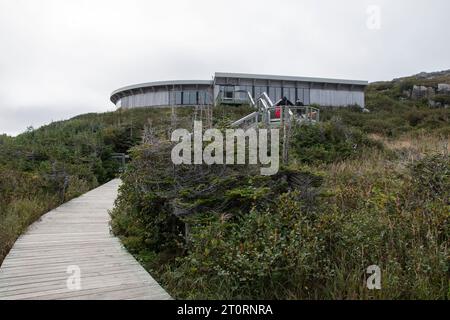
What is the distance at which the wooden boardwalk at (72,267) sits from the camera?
11.9 feet

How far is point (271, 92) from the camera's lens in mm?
34406

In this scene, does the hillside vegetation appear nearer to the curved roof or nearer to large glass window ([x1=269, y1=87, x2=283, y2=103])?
large glass window ([x1=269, y1=87, x2=283, y2=103])

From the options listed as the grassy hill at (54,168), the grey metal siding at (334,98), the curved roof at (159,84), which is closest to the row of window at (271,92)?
the grey metal siding at (334,98)

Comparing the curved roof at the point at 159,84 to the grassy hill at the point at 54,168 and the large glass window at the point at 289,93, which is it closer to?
the large glass window at the point at 289,93

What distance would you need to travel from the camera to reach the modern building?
32.8m

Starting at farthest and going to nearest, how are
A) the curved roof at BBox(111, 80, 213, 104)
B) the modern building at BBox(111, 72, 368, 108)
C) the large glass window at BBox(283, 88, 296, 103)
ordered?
the curved roof at BBox(111, 80, 213, 104), the large glass window at BBox(283, 88, 296, 103), the modern building at BBox(111, 72, 368, 108)

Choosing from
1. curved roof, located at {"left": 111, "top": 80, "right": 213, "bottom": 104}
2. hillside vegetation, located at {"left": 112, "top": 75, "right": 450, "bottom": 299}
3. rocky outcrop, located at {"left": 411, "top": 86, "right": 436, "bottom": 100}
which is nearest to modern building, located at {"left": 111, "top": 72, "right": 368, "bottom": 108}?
curved roof, located at {"left": 111, "top": 80, "right": 213, "bottom": 104}

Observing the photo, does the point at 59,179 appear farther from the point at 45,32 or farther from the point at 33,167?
the point at 45,32

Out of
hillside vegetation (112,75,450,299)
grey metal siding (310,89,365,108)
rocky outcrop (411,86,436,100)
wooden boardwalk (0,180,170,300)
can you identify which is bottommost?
wooden boardwalk (0,180,170,300)

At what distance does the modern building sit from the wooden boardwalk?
26634 mm

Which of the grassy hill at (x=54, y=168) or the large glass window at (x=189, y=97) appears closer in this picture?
the grassy hill at (x=54, y=168)

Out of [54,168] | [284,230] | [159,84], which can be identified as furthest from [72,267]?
[159,84]

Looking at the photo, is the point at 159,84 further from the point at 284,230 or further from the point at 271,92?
the point at 284,230

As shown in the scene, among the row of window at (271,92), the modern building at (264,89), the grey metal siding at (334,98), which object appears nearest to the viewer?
the row of window at (271,92)
